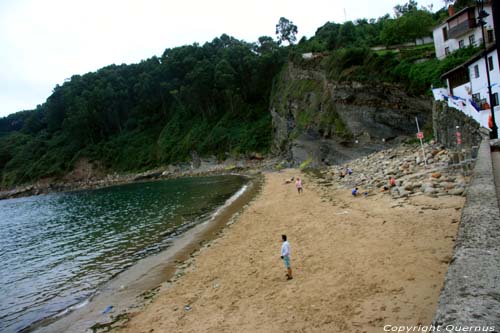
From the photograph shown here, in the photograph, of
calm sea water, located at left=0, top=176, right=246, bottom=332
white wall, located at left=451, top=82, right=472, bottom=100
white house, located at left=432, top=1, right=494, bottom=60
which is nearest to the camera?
calm sea water, located at left=0, top=176, right=246, bottom=332

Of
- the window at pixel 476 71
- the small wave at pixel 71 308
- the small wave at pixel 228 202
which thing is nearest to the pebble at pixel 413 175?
the window at pixel 476 71

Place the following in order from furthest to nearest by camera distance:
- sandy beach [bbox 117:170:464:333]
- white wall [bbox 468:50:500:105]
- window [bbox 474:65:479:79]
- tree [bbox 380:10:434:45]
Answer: tree [bbox 380:10:434:45], window [bbox 474:65:479:79], white wall [bbox 468:50:500:105], sandy beach [bbox 117:170:464:333]

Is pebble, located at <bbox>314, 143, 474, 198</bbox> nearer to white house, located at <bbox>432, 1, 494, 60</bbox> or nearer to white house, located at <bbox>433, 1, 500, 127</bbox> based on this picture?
white house, located at <bbox>433, 1, 500, 127</bbox>

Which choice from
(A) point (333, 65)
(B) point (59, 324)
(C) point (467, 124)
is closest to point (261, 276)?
(B) point (59, 324)

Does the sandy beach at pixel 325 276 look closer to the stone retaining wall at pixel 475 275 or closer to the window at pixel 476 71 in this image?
the stone retaining wall at pixel 475 275

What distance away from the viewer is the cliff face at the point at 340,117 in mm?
41812

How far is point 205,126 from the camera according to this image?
94.2 m

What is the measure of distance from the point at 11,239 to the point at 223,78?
6594 cm

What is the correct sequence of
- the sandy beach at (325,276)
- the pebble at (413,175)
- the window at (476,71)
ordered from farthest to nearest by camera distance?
the window at (476,71)
the pebble at (413,175)
the sandy beach at (325,276)

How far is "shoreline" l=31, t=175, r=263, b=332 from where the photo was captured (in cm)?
1295

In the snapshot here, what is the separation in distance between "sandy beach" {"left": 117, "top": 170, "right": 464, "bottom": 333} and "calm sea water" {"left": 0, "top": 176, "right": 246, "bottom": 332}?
17.9 feet

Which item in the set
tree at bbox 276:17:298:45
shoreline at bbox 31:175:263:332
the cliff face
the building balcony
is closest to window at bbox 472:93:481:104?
the cliff face

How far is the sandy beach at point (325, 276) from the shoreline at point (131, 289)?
0.80m

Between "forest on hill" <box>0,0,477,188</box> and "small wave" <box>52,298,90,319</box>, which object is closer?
"small wave" <box>52,298,90,319</box>
